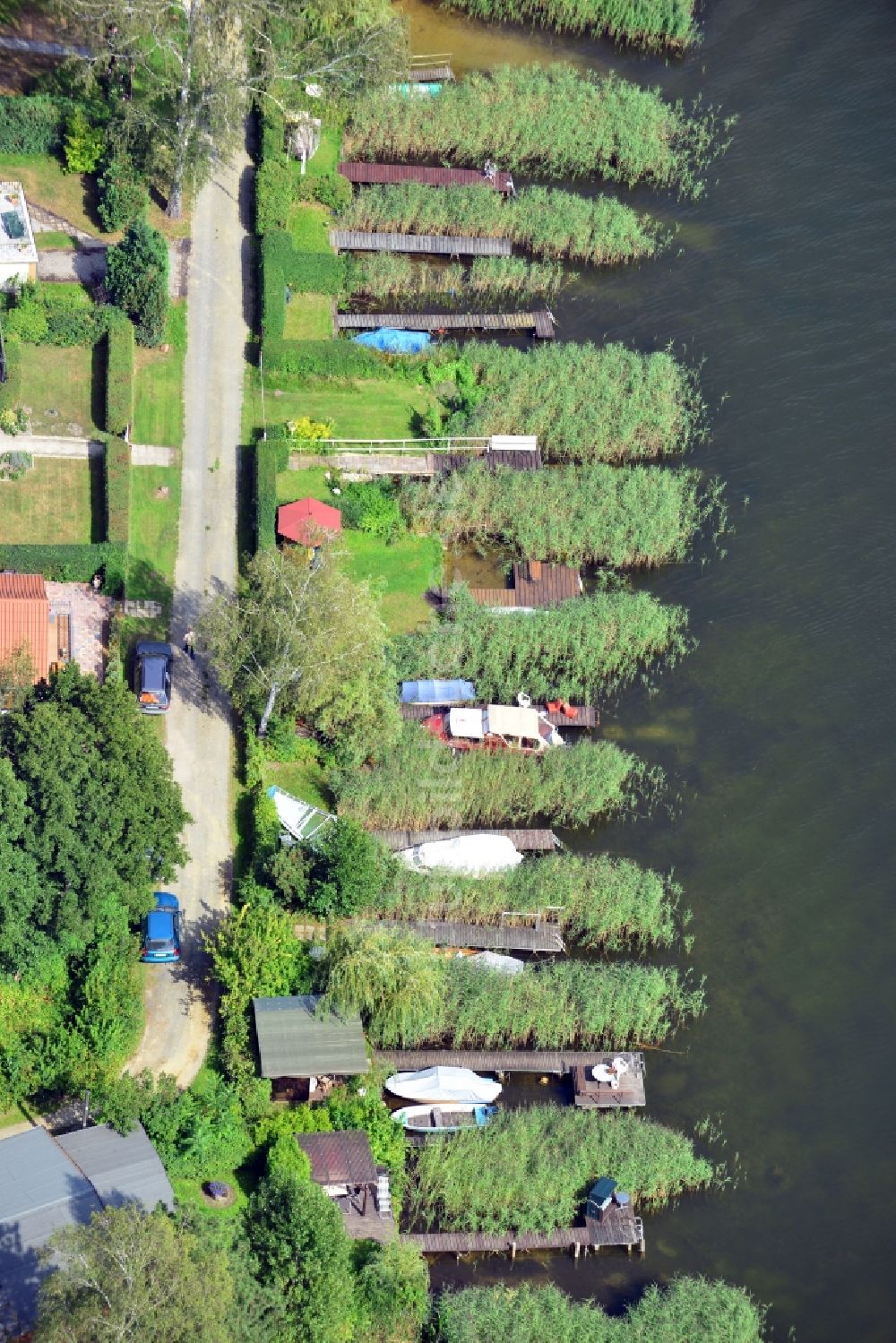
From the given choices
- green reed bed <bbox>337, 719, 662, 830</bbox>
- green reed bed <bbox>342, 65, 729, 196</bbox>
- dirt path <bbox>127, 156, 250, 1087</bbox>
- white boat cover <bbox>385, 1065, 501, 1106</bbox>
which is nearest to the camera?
white boat cover <bbox>385, 1065, 501, 1106</bbox>

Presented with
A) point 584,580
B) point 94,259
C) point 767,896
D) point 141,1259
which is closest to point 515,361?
point 584,580

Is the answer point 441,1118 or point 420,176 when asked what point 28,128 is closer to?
point 420,176

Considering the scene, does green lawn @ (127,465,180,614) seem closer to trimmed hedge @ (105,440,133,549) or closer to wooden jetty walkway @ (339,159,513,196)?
trimmed hedge @ (105,440,133,549)

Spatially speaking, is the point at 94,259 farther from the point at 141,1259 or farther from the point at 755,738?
the point at 141,1259

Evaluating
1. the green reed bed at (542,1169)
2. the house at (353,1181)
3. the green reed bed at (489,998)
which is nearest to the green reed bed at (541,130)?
the green reed bed at (489,998)

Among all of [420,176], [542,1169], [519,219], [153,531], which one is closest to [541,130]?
[519,219]

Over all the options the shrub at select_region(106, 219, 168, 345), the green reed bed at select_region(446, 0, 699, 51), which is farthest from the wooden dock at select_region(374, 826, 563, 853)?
the green reed bed at select_region(446, 0, 699, 51)
